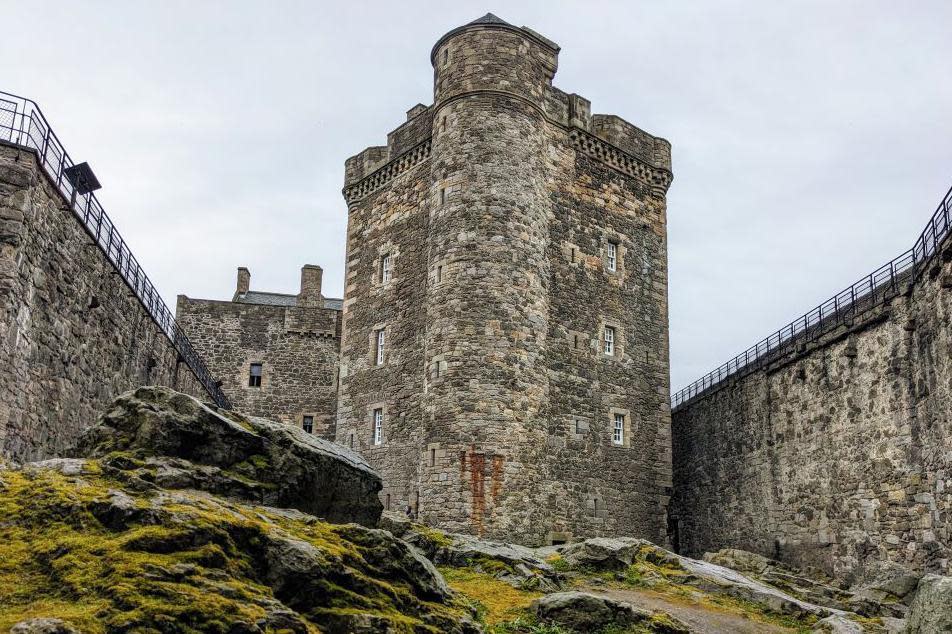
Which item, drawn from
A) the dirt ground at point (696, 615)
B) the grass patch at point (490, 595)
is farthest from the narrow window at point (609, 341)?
the grass patch at point (490, 595)

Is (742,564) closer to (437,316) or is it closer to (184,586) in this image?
(437,316)

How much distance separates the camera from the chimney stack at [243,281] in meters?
49.9

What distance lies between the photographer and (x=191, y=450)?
10344mm

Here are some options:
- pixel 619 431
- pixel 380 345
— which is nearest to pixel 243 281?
pixel 380 345

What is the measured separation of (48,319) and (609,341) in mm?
18127

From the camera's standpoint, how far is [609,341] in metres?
29.7

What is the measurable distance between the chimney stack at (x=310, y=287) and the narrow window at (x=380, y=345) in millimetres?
15970

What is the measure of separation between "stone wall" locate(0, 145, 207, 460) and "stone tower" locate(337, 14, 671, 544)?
9274 mm

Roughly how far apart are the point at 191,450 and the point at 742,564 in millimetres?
18698

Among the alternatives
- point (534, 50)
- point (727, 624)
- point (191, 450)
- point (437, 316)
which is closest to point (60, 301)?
point (191, 450)

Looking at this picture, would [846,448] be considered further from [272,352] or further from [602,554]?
[272,352]

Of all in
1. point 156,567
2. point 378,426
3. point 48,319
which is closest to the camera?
point 156,567

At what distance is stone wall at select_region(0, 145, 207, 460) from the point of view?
15188mm

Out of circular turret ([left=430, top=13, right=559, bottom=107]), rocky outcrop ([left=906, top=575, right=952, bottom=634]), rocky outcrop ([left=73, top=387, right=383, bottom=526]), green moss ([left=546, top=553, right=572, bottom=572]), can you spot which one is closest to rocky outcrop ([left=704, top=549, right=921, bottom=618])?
green moss ([left=546, top=553, right=572, bottom=572])
